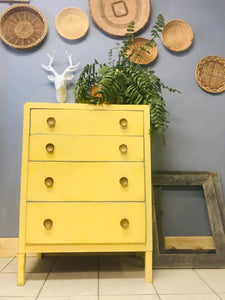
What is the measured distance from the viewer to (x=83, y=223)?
141 cm

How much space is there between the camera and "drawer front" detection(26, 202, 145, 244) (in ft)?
4.58

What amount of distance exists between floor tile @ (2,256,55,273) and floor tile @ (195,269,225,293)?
3.06 ft

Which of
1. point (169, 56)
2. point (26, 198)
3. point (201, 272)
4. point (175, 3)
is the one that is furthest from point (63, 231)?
point (175, 3)

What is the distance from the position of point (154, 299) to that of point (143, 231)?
0.32 m

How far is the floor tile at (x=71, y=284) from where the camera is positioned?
51.2 inches

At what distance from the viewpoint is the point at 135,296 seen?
127 centimetres

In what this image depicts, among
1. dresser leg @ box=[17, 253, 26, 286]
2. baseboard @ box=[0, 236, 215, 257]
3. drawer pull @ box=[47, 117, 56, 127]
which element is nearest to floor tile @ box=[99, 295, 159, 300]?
dresser leg @ box=[17, 253, 26, 286]

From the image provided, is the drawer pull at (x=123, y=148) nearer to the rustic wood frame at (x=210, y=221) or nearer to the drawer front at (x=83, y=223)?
the drawer front at (x=83, y=223)

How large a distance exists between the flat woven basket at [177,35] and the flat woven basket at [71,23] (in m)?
0.61

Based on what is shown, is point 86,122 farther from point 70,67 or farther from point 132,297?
point 132,297

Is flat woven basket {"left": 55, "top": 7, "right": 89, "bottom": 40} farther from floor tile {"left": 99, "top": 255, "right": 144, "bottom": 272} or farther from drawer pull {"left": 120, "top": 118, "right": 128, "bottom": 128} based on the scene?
floor tile {"left": 99, "top": 255, "right": 144, "bottom": 272}

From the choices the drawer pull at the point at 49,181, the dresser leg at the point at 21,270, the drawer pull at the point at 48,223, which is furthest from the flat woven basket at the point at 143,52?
the dresser leg at the point at 21,270

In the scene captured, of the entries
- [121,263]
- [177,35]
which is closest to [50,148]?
[121,263]

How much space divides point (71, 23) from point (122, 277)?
5.86 feet
